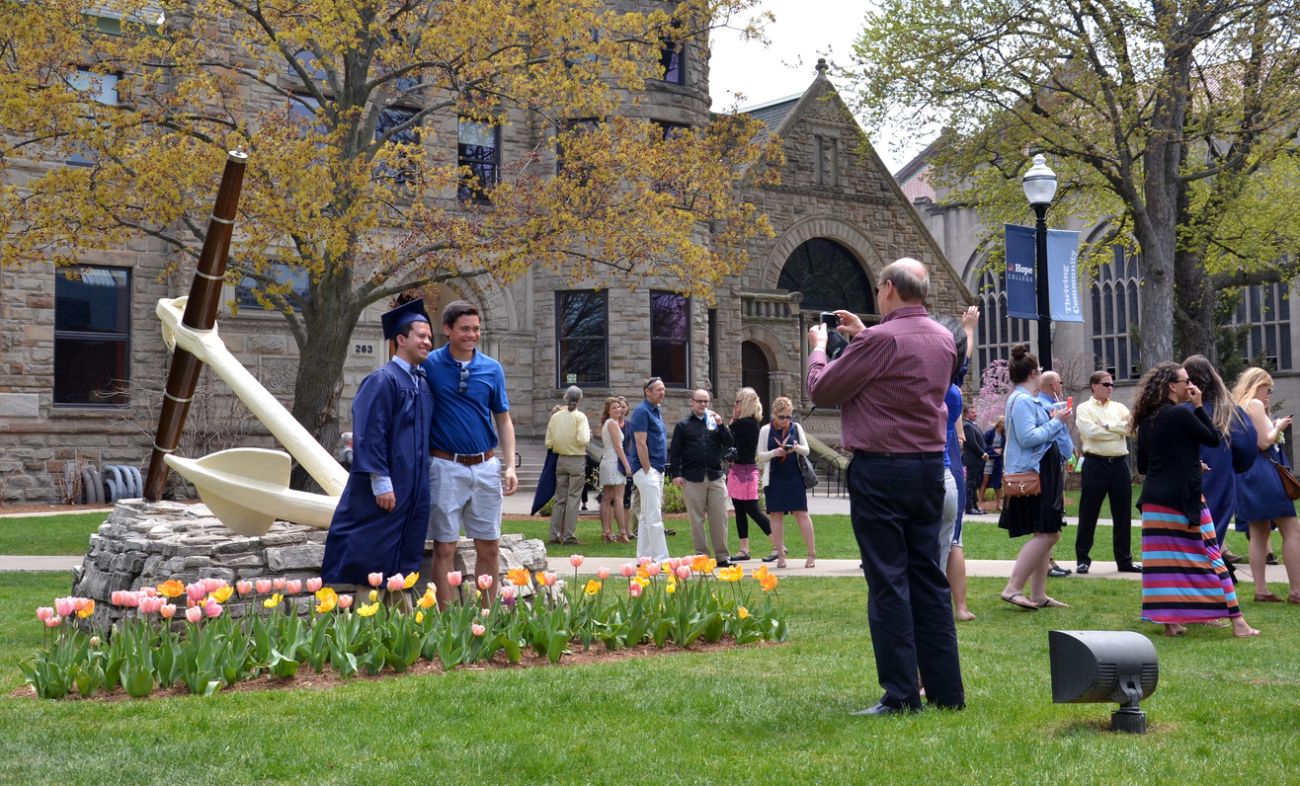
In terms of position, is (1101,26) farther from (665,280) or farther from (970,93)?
(665,280)

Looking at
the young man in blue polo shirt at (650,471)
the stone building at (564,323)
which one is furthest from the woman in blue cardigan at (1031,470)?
the stone building at (564,323)

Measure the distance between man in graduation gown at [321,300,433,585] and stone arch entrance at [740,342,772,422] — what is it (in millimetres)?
24249

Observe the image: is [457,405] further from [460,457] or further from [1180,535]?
[1180,535]

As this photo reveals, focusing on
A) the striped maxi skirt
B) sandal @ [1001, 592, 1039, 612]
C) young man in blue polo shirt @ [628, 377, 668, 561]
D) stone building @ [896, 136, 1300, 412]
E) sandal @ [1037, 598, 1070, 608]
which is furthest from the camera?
stone building @ [896, 136, 1300, 412]

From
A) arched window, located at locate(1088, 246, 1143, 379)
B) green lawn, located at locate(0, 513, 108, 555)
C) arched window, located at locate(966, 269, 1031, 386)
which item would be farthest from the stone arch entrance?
arched window, located at locate(1088, 246, 1143, 379)

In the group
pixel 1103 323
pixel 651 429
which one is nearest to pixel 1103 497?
pixel 651 429

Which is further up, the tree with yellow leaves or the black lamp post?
the tree with yellow leaves

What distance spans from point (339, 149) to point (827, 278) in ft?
66.5

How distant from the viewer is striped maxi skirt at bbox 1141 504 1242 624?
8.49 metres

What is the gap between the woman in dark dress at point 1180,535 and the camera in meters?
8.49

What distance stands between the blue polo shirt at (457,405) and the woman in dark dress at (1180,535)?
4.18 m

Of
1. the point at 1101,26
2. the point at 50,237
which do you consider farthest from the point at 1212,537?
the point at 1101,26

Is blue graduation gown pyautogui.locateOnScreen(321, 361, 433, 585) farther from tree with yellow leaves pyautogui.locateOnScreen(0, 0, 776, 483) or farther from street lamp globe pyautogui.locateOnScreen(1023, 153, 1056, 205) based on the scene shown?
street lamp globe pyautogui.locateOnScreen(1023, 153, 1056, 205)

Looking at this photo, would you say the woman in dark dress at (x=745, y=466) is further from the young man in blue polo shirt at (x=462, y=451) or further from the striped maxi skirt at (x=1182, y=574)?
the young man in blue polo shirt at (x=462, y=451)
